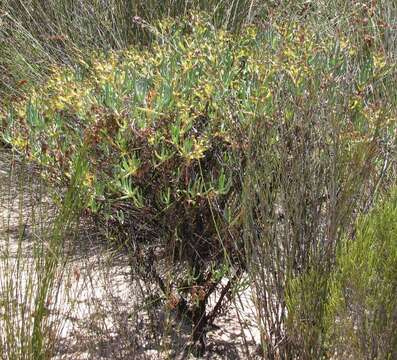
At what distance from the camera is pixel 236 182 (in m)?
3.77

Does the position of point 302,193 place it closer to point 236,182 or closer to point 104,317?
point 236,182

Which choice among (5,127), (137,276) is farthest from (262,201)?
(5,127)

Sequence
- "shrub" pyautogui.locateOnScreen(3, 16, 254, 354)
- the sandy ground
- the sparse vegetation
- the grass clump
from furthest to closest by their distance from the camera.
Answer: "shrub" pyautogui.locateOnScreen(3, 16, 254, 354) < the sandy ground < the sparse vegetation < the grass clump

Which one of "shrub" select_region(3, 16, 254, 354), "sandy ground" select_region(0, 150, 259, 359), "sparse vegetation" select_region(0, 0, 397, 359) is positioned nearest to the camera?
"sparse vegetation" select_region(0, 0, 397, 359)

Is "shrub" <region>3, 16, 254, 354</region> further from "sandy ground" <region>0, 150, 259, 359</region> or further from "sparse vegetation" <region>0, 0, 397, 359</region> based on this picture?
"sandy ground" <region>0, 150, 259, 359</region>

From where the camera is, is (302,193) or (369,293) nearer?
(369,293)

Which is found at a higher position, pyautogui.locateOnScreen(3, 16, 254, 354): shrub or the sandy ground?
pyautogui.locateOnScreen(3, 16, 254, 354): shrub

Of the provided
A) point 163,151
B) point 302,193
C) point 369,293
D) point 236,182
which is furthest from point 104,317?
point 369,293

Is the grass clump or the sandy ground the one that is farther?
the sandy ground

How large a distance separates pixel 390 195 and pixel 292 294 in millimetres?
522

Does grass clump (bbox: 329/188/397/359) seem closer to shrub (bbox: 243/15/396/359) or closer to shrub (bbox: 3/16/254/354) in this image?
shrub (bbox: 243/15/396/359)

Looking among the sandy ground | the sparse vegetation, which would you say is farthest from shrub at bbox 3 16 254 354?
the sandy ground

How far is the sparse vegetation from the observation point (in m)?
3.17

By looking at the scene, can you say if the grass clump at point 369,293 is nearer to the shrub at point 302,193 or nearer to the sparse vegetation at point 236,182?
the sparse vegetation at point 236,182
